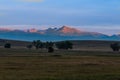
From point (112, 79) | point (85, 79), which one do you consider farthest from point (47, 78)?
point (112, 79)

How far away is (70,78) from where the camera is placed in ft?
140

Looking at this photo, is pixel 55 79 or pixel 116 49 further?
pixel 116 49

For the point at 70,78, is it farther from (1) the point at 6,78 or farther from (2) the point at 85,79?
(1) the point at 6,78

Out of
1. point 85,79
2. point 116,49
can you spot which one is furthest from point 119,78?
point 116,49

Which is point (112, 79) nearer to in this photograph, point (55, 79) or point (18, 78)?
point (55, 79)

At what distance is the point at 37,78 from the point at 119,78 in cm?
860

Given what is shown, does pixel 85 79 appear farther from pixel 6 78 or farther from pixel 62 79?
pixel 6 78

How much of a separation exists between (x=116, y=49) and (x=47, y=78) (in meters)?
151

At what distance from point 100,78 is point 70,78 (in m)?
3.17

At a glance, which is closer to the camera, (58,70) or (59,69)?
(58,70)

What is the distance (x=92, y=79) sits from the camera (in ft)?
137

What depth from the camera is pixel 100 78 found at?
141 ft

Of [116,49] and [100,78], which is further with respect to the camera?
[116,49]

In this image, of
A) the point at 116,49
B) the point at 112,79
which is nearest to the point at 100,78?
the point at 112,79
